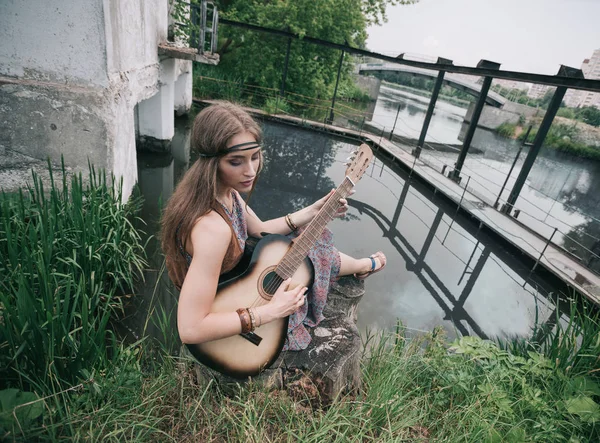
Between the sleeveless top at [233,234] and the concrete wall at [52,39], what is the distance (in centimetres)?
229

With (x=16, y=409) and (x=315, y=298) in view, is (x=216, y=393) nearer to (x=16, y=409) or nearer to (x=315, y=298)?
(x=315, y=298)

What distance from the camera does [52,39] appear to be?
272 centimetres

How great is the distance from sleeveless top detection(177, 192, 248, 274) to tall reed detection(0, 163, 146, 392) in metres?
0.59

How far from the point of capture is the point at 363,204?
6254 mm

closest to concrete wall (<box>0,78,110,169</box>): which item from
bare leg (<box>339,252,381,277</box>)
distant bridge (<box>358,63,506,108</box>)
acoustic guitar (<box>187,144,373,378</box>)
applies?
acoustic guitar (<box>187,144,373,378</box>)

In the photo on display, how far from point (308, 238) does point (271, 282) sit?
335 millimetres

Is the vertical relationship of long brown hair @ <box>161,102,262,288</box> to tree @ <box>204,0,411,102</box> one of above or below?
below

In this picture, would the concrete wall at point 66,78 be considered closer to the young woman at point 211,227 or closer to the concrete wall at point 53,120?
the concrete wall at point 53,120

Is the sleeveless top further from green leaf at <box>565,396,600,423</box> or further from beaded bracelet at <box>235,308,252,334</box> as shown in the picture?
green leaf at <box>565,396,600,423</box>

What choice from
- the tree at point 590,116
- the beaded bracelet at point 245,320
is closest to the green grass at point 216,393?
the beaded bracelet at point 245,320

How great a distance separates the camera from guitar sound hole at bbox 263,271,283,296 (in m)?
1.70

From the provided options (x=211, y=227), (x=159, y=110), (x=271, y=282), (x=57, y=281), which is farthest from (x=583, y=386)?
(x=159, y=110)

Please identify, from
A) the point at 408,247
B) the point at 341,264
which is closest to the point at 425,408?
the point at 341,264

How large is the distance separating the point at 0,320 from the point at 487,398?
2808 mm
